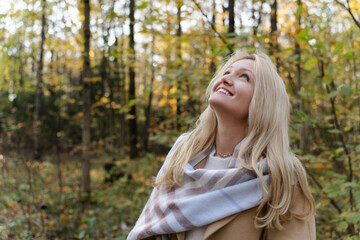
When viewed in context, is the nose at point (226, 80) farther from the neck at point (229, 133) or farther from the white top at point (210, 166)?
the white top at point (210, 166)

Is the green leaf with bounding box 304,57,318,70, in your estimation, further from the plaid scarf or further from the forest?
the plaid scarf

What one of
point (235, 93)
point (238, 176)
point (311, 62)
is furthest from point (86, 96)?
point (238, 176)

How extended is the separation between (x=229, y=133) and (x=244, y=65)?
369 millimetres

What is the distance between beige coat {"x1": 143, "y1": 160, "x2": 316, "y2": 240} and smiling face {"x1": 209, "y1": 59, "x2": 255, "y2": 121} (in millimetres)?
452

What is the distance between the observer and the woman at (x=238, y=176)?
1347 mm

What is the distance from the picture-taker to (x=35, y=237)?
4410mm

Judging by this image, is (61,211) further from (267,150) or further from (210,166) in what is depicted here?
(267,150)

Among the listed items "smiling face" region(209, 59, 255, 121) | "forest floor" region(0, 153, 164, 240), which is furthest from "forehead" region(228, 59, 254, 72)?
"forest floor" region(0, 153, 164, 240)

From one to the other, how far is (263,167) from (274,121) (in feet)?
0.81

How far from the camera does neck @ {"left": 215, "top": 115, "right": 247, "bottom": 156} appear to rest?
1.58 m

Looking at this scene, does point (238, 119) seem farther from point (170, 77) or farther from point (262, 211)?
point (170, 77)

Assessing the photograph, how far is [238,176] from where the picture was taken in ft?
4.62

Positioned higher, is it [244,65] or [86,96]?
[244,65]

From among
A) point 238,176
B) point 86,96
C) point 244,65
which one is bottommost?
point 238,176
